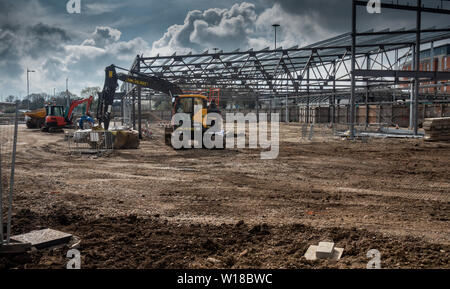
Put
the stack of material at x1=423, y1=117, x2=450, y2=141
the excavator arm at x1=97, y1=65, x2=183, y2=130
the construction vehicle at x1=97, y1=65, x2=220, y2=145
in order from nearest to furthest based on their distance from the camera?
the construction vehicle at x1=97, y1=65, x2=220, y2=145 < the stack of material at x1=423, y1=117, x2=450, y2=141 < the excavator arm at x1=97, y1=65, x2=183, y2=130

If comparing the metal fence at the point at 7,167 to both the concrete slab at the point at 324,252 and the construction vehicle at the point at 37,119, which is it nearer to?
the concrete slab at the point at 324,252

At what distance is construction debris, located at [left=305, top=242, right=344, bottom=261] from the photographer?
14.8 ft

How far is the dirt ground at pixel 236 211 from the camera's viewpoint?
4555mm

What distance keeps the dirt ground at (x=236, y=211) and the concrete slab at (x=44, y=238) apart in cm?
18

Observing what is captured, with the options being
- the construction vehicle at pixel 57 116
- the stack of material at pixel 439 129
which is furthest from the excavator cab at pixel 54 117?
the stack of material at pixel 439 129

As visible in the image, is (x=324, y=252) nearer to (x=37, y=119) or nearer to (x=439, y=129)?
(x=439, y=129)

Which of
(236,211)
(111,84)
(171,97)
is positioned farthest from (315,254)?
(111,84)

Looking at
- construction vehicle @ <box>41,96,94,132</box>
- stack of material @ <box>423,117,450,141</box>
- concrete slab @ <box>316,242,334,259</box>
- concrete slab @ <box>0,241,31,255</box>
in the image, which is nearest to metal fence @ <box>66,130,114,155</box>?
concrete slab @ <box>0,241,31,255</box>

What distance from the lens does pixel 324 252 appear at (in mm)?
4484

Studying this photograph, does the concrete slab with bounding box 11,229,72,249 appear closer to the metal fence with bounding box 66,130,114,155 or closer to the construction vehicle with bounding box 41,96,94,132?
the metal fence with bounding box 66,130,114,155

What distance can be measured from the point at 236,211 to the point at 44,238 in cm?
331

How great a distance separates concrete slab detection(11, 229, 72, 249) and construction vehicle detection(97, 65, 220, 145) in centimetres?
1261

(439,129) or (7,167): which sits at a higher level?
(439,129)
